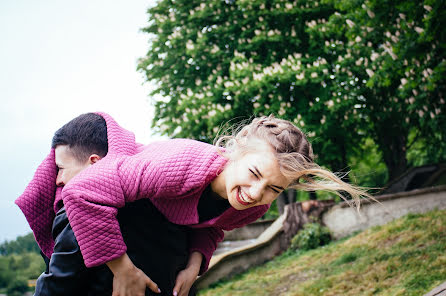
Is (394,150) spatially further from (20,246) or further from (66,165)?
(66,165)

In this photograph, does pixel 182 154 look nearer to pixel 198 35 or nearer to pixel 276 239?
pixel 276 239

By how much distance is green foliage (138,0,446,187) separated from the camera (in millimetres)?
11414

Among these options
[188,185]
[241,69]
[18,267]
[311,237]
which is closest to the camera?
[188,185]

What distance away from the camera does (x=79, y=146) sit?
95.4 inches

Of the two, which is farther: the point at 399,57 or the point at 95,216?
the point at 399,57

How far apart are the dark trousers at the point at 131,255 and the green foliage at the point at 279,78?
8118 millimetres

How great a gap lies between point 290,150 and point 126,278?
3.51 ft

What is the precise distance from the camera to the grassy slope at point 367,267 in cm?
517

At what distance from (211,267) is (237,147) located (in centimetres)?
579

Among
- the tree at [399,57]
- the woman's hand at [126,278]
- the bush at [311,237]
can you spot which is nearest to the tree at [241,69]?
the tree at [399,57]

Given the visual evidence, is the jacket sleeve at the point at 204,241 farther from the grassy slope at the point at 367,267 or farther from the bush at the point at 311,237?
the bush at the point at 311,237

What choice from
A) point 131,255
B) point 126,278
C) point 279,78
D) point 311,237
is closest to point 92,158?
point 131,255

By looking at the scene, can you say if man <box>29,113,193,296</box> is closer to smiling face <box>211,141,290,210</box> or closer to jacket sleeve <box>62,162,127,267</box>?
jacket sleeve <box>62,162,127,267</box>

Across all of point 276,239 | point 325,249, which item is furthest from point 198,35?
point 325,249
